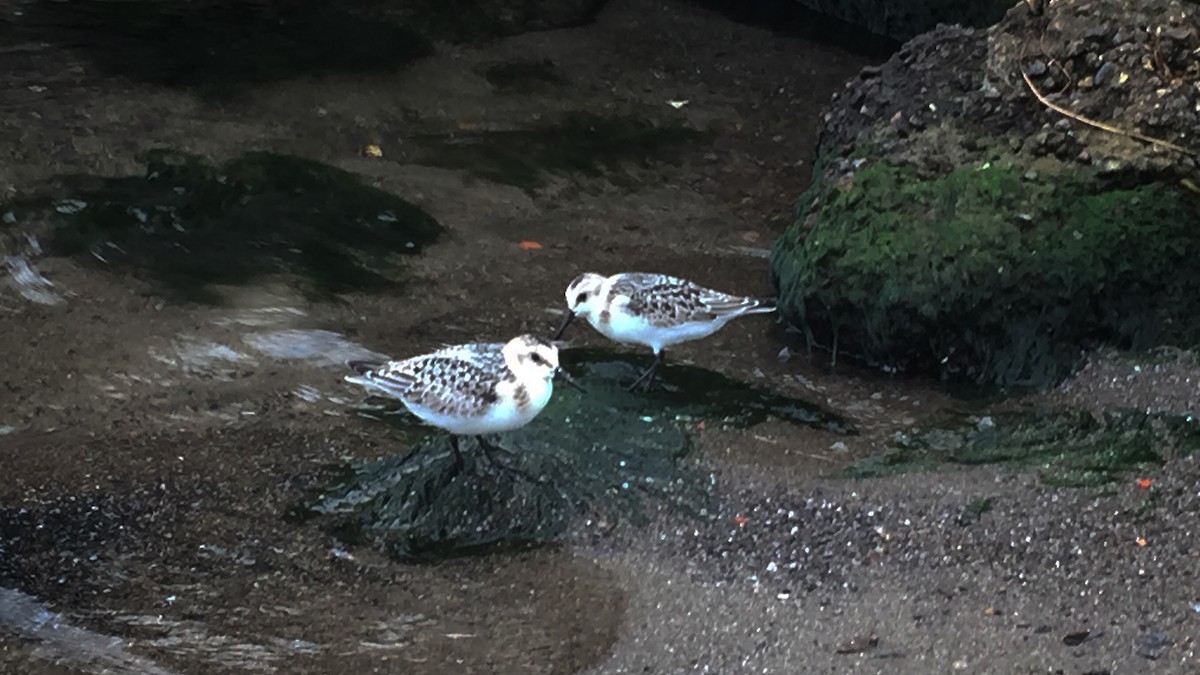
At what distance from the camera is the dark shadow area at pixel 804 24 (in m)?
12.1

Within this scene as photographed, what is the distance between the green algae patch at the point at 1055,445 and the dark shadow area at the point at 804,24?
6482mm

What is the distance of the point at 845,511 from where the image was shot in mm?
5082

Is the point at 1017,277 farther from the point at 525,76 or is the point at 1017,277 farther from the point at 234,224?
the point at 525,76

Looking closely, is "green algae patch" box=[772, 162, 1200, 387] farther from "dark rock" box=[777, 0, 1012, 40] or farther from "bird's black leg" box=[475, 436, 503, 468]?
"dark rock" box=[777, 0, 1012, 40]

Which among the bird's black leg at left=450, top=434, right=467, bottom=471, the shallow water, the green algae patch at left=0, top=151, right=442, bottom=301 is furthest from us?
the green algae patch at left=0, top=151, right=442, bottom=301

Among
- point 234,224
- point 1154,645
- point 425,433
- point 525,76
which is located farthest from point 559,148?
point 1154,645

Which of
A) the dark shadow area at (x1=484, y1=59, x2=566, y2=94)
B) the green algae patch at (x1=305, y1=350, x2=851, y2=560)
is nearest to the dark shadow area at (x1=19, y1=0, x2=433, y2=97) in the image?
the dark shadow area at (x1=484, y1=59, x2=566, y2=94)

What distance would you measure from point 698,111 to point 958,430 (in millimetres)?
5016

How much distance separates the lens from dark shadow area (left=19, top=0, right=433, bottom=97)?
10.2 m

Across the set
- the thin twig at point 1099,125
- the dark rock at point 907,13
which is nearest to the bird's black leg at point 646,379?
the thin twig at point 1099,125

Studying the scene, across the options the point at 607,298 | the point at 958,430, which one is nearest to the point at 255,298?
the point at 607,298

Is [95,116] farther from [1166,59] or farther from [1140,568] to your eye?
[1140,568]

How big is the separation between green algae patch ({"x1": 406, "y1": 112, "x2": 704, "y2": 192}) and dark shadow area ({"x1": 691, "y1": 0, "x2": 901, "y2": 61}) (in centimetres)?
260

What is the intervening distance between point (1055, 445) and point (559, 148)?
4.70 meters
